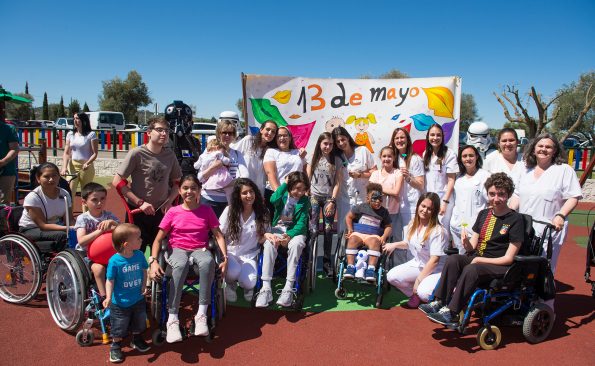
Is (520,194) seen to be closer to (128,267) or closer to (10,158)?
(128,267)

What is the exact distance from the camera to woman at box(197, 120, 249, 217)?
440 cm

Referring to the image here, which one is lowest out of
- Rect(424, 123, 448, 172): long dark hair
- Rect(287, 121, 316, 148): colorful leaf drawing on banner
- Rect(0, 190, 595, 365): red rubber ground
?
Rect(0, 190, 595, 365): red rubber ground

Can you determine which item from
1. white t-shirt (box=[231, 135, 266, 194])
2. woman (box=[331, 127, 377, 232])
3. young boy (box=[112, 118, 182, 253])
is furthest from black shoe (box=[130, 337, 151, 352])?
woman (box=[331, 127, 377, 232])

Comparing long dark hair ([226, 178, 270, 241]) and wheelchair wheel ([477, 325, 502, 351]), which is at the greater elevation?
long dark hair ([226, 178, 270, 241])

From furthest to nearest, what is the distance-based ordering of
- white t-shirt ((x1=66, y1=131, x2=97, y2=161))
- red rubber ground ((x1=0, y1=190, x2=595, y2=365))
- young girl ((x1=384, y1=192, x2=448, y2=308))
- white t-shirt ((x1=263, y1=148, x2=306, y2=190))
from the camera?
white t-shirt ((x1=66, y1=131, x2=97, y2=161)), white t-shirt ((x1=263, y1=148, x2=306, y2=190)), young girl ((x1=384, y1=192, x2=448, y2=308)), red rubber ground ((x1=0, y1=190, x2=595, y2=365))

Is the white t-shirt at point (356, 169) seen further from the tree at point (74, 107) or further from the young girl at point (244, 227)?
the tree at point (74, 107)

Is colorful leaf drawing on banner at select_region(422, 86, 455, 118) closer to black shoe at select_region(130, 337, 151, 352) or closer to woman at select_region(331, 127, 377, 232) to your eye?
woman at select_region(331, 127, 377, 232)

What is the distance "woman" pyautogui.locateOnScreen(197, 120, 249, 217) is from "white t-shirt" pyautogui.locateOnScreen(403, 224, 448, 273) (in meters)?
1.94

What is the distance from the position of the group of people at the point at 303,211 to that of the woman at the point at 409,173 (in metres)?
0.01

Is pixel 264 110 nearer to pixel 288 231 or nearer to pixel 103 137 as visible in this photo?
pixel 288 231

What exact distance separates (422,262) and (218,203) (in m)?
2.18

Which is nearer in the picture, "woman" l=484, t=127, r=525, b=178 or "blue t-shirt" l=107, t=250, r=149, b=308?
"blue t-shirt" l=107, t=250, r=149, b=308

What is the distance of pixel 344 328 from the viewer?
351 centimetres

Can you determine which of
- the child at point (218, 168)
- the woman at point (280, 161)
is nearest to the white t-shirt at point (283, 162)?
the woman at point (280, 161)
